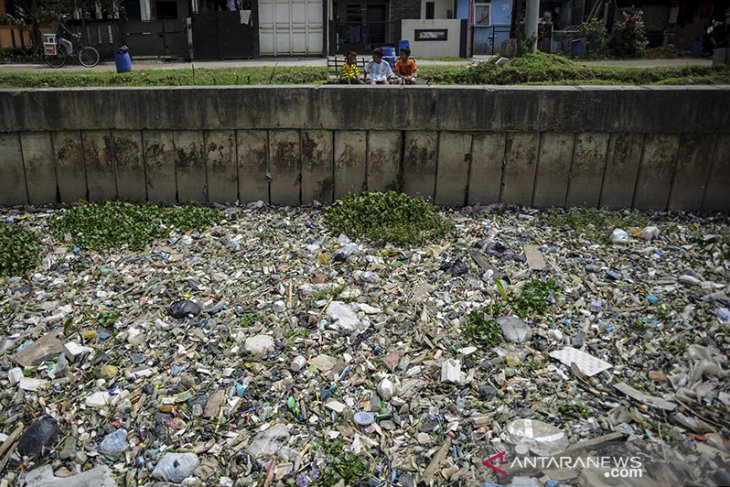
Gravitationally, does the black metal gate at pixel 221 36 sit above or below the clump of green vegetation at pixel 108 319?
above

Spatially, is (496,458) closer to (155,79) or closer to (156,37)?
(155,79)

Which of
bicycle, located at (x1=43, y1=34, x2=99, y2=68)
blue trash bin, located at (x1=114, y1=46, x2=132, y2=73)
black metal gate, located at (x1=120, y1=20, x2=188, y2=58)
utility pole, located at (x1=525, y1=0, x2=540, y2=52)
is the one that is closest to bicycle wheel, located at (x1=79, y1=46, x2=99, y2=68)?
bicycle, located at (x1=43, y1=34, x2=99, y2=68)

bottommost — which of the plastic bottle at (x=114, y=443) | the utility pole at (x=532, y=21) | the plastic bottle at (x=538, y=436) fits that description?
the plastic bottle at (x=114, y=443)

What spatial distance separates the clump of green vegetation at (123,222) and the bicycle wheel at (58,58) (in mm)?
12019

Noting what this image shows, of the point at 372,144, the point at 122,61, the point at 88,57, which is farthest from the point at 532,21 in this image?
the point at 88,57

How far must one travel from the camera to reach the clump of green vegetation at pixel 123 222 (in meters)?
6.91

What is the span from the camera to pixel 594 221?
7441mm

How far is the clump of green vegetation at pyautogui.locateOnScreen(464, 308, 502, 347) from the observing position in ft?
16.8

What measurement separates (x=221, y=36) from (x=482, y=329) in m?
16.0

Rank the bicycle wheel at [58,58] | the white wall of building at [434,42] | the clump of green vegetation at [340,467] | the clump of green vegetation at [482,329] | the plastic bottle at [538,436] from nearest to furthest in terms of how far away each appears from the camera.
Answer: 1. the clump of green vegetation at [340,467]
2. the plastic bottle at [538,436]
3. the clump of green vegetation at [482,329]
4. the bicycle wheel at [58,58]
5. the white wall of building at [434,42]

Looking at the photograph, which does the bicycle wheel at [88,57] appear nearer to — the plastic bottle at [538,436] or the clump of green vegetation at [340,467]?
the clump of green vegetation at [340,467]

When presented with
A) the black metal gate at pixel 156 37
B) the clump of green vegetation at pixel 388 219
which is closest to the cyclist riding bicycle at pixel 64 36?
the black metal gate at pixel 156 37

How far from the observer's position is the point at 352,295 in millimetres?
5855

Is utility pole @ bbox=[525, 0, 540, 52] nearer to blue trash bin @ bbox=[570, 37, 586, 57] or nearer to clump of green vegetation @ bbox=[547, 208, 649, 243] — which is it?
clump of green vegetation @ bbox=[547, 208, 649, 243]
